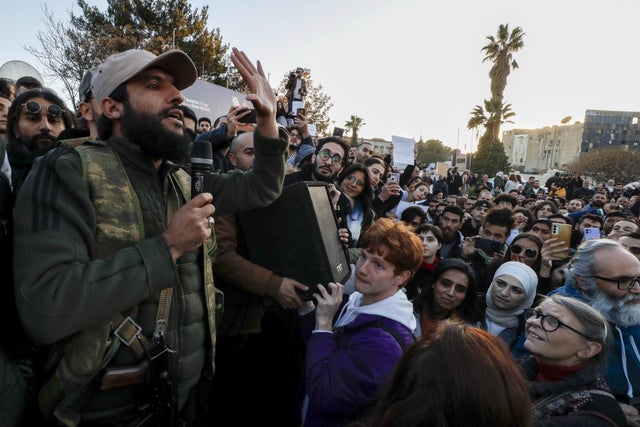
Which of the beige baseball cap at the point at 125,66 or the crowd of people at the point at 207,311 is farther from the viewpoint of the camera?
the beige baseball cap at the point at 125,66

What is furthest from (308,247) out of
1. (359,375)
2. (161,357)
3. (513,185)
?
(513,185)

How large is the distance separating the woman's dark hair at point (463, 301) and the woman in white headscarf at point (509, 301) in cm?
11

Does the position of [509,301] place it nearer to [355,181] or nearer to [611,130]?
[355,181]

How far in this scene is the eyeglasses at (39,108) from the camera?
8.21 ft

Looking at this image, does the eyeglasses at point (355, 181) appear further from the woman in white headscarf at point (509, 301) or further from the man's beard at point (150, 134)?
the man's beard at point (150, 134)

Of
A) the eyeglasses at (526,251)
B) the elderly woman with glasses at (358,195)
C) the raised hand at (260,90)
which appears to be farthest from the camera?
the elderly woman with glasses at (358,195)

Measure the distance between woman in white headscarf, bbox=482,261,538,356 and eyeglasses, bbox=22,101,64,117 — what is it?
3495 mm

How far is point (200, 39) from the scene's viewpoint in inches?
827

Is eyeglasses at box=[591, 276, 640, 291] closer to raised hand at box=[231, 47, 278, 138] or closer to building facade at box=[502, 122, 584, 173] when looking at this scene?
raised hand at box=[231, 47, 278, 138]

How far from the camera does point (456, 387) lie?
3.36ft

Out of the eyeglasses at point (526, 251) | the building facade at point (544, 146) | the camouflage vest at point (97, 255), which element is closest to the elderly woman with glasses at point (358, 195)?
the eyeglasses at point (526, 251)

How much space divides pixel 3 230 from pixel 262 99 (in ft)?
3.97

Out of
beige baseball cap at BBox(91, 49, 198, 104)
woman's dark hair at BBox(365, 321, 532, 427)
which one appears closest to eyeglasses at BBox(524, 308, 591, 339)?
woman's dark hair at BBox(365, 321, 532, 427)

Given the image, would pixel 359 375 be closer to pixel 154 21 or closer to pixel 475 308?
pixel 475 308
